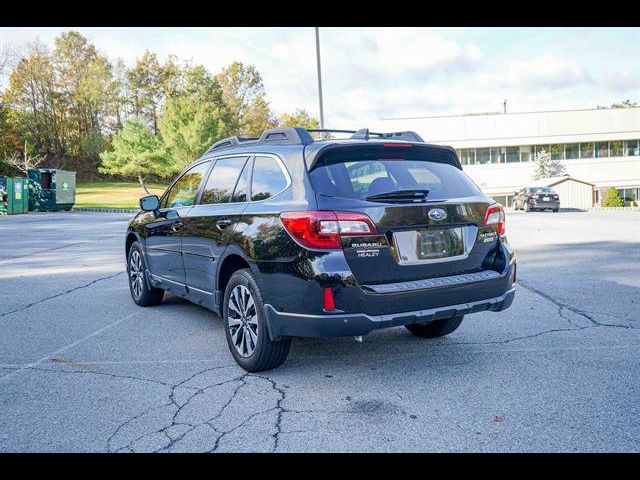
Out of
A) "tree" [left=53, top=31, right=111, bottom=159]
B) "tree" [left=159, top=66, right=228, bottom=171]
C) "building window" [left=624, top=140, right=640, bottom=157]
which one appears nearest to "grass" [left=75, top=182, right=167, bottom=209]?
"tree" [left=159, top=66, right=228, bottom=171]

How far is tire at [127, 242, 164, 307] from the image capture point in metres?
6.91

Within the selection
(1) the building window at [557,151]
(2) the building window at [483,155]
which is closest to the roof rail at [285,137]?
(2) the building window at [483,155]

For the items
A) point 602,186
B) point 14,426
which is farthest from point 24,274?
point 602,186

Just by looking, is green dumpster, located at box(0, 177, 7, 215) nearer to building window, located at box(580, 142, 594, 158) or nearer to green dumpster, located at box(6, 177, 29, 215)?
green dumpster, located at box(6, 177, 29, 215)

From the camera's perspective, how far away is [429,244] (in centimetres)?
414

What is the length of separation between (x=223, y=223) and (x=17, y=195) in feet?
111

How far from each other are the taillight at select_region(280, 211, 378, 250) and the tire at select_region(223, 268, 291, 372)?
2.17ft

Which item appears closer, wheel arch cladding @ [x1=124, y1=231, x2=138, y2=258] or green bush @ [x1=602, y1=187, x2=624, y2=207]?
wheel arch cladding @ [x1=124, y1=231, x2=138, y2=258]

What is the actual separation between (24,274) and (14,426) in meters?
7.60

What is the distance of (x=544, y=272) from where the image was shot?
9211mm

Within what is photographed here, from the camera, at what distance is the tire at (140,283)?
22.7ft

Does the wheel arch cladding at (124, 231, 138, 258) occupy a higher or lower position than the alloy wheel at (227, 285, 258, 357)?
higher

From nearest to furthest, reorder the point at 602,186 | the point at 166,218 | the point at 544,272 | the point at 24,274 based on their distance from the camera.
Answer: the point at 166,218 < the point at 544,272 < the point at 24,274 < the point at 602,186
